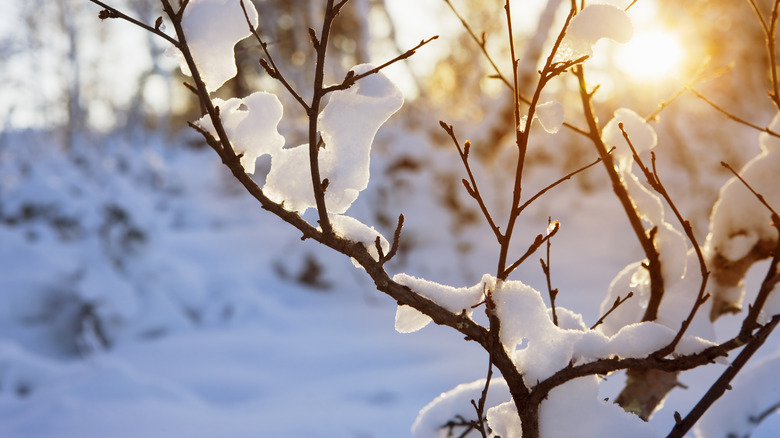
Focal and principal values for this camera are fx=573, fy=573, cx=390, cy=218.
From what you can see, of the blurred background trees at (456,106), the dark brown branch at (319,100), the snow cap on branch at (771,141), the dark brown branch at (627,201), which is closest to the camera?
the dark brown branch at (319,100)

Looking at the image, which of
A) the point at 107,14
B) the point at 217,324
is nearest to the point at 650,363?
the point at 107,14

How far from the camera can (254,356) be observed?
4.17 m

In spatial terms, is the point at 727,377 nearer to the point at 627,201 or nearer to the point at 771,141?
the point at 627,201

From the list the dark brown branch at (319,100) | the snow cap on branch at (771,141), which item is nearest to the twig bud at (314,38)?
the dark brown branch at (319,100)

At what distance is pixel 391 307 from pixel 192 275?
2.06 metres

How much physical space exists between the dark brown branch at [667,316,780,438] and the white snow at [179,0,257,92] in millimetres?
1039

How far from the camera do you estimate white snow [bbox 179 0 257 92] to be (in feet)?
3.24

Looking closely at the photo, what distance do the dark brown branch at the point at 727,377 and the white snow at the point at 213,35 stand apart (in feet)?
3.41

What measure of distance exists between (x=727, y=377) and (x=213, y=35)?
111cm

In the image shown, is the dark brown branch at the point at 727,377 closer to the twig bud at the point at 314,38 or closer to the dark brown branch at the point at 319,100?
the dark brown branch at the point at 319,100

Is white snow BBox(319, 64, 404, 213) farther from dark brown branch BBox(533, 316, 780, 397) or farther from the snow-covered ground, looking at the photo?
the snow-covered ground

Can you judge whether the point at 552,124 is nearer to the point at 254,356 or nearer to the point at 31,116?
the point at 254,356

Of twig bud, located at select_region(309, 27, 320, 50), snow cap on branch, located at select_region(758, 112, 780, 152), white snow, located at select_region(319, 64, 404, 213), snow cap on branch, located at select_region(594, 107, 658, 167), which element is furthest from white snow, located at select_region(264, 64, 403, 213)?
snow cap on branch, located at select_region(758, 112, 780, 152)

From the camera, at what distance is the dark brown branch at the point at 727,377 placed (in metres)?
1.00
